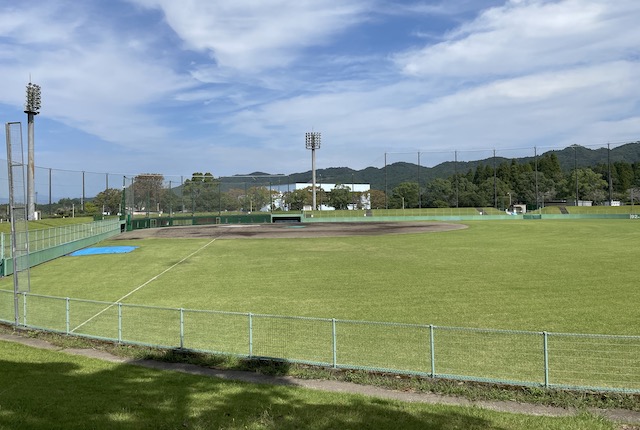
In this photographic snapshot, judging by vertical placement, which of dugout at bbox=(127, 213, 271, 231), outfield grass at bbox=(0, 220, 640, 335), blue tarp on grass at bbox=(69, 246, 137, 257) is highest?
dugout at bbox=(127, 213, 271, 231)

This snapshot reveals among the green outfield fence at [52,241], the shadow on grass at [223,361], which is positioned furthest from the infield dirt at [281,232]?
the shadow on grass at [223,361]

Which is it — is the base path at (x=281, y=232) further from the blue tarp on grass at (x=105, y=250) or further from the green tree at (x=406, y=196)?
the green tree at (x=406, y=196)

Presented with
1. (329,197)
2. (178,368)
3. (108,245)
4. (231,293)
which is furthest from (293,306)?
(329,197)

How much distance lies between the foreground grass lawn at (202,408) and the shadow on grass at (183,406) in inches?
0.5

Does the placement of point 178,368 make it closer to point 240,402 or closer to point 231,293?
point 240,402

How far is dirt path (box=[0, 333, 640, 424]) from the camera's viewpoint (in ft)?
25.3

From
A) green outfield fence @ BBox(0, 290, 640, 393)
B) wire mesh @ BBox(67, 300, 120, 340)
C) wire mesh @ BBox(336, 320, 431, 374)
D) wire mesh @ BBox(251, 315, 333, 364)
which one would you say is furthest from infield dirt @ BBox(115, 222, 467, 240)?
wire mesh @ BBox(336, 320, 431, 374)

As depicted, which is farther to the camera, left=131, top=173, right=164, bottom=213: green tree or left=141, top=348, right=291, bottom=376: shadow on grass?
left=131, top=173, right=164, bottom=213: green tree

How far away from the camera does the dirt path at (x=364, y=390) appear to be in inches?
303

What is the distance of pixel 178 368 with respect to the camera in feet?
34.6

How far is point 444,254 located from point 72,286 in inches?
851

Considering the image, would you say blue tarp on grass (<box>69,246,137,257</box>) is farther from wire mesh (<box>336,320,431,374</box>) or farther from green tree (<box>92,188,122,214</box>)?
green tree (<box>92,188,122,214</box>)

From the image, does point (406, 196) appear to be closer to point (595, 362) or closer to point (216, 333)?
point (216, 333)

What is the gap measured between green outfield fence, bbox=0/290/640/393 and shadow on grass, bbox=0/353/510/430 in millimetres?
1912
